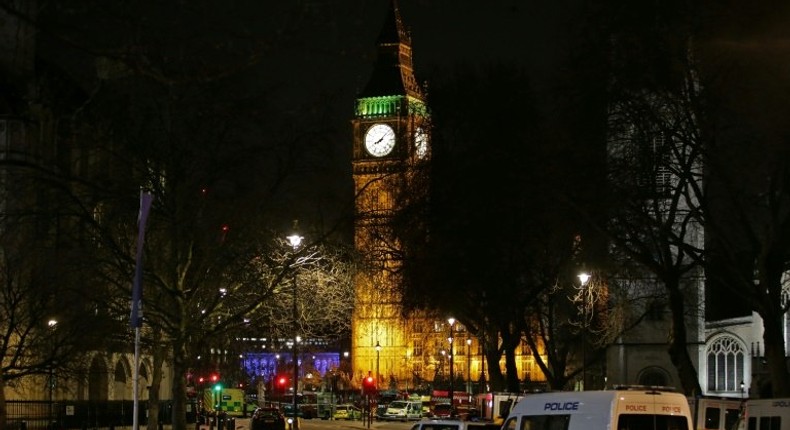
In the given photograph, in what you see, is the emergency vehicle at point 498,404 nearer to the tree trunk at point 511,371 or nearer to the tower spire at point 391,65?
the tree trunk at point 511,371

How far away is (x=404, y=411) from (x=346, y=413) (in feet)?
18.6

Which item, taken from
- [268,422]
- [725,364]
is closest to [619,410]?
[268,422]

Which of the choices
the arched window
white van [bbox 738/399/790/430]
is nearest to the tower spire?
the arched window

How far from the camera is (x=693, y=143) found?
39562mm

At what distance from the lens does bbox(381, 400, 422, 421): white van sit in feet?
300

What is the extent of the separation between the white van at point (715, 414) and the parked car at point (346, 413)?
50.6m

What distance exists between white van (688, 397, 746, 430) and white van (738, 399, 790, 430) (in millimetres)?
9570

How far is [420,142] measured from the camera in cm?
5562

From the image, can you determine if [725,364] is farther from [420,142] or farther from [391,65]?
[391,65]

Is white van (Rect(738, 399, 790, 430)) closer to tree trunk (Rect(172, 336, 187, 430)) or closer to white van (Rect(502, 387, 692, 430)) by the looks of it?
white van (Rect(502, 387, 692, 430))

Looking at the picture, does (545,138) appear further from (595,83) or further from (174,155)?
(174,155)

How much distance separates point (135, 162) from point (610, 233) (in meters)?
15.4

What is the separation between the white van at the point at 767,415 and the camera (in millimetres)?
34438

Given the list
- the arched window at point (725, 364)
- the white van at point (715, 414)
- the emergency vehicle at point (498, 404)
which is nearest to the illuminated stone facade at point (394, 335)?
the arched window at point (725, 364)
